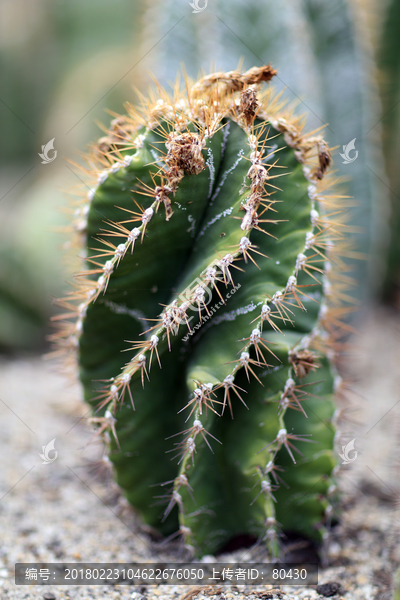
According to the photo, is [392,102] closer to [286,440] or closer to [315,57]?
[315,57]

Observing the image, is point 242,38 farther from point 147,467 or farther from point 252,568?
point 252,568

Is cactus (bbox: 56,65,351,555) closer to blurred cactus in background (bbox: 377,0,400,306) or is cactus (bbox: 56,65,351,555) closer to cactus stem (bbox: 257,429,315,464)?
cactus stem (bbox: 257,429,315,464)

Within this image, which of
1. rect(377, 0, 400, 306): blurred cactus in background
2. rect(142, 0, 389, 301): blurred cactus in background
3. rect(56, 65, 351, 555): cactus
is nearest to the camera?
rect(56, 65, 351, 555): cactus

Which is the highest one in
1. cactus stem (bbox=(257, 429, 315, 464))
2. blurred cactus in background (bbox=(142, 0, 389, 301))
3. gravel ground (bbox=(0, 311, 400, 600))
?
blurred cactus in background (bbox=(142, 0, 389, 301))

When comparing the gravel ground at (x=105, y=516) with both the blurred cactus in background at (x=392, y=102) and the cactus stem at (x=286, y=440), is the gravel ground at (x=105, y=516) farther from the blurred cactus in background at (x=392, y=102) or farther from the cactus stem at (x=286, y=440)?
the blurred cactus in background at (x=392, y=102)

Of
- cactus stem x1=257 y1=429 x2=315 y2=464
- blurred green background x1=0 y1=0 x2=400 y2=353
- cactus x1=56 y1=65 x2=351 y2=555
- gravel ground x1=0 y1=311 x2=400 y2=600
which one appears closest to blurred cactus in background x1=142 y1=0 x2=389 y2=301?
blurred green background x1=0 y1=0 x2=400 y2=353
